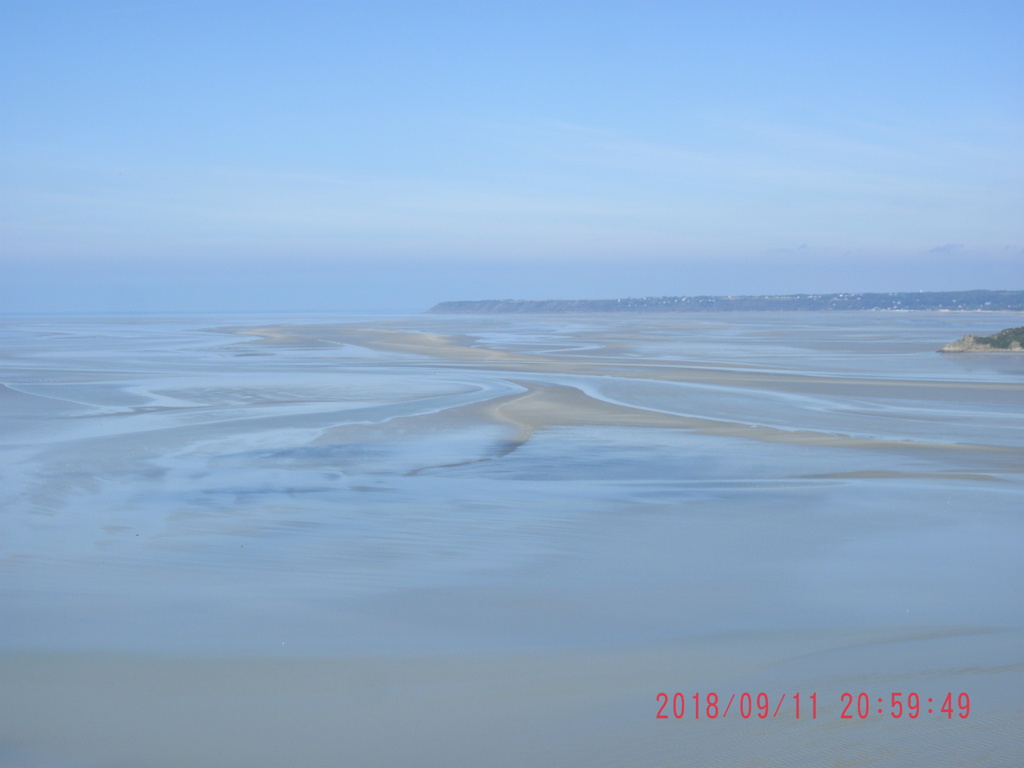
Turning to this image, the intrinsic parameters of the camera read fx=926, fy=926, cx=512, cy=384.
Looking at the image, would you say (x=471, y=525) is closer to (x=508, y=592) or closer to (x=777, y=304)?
(x=508, y=592)

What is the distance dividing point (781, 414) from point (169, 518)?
10.6 meters

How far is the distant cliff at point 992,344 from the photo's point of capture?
106ft

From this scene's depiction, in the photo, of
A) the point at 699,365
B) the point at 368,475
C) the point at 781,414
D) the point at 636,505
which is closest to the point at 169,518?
the point at 368,475

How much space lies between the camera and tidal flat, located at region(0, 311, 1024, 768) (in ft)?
14.0

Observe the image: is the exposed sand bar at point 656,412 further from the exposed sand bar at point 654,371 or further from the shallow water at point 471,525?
the shallow water at point 471,525

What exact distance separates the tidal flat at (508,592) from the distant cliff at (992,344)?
64.3ft

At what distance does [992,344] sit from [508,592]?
31728 millimetres

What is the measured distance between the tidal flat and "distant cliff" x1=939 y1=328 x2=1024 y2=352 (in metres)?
19.6

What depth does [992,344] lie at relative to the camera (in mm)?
32844

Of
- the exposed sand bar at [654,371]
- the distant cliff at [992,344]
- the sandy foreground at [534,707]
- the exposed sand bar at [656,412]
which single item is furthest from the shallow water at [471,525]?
the distant cliff at [992,344]
